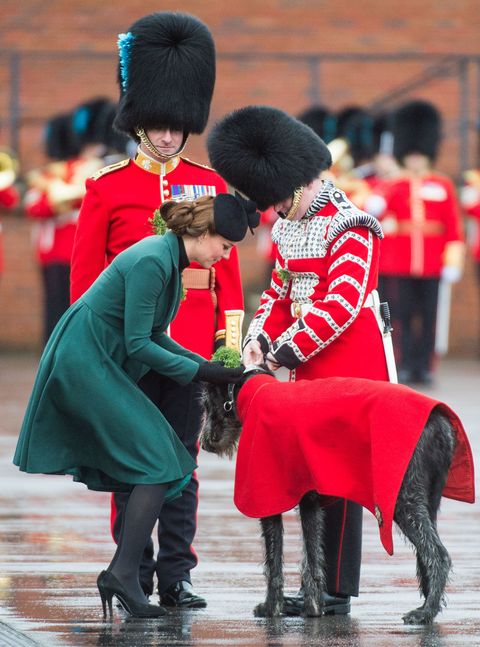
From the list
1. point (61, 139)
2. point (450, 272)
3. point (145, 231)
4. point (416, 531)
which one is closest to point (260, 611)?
point (416, 531)

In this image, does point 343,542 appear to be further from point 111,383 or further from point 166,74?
point 166,74

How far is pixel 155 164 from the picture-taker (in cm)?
562

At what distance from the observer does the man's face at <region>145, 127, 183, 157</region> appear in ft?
18.4

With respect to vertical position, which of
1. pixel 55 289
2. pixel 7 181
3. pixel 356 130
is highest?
pixel 356 130

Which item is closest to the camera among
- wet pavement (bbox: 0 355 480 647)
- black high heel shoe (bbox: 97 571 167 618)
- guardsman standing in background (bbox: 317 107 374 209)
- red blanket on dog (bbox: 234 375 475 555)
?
wet pavement (bbox: 0 355 480 647)

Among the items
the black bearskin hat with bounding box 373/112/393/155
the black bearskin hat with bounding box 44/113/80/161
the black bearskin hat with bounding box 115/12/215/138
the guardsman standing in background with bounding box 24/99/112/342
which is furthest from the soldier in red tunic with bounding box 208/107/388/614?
the black bearskin hat with bounding box 44/113/80/161

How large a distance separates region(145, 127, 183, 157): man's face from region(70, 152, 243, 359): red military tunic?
4 centimetres

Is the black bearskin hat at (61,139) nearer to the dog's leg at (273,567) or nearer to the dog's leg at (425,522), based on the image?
the dog's leg at (273,567)

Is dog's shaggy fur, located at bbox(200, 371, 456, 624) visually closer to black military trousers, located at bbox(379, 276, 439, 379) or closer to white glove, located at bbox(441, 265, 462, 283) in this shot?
black military trousers, located at bbox(379, 276, 439, 379)

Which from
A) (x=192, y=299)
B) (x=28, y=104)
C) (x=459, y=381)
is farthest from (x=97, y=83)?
(x=192, y=299)

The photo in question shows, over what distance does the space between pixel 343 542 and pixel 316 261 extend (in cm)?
88

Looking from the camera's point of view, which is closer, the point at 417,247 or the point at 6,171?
the point at 417,247

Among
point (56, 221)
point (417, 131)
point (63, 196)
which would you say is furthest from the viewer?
point (56, 221)

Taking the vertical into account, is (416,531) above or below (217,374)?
below
